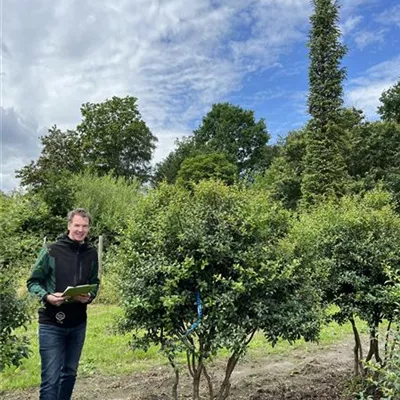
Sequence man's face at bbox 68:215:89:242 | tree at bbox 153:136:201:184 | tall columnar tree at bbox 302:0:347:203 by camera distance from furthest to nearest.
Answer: tree at bbox 153:136:201:184
tall columnar tree at bbox 302:0:347:203
man's face at bbox 68:215:89:242

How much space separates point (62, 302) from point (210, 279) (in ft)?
3.55

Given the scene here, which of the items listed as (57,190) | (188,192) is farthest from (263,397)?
(57,190)

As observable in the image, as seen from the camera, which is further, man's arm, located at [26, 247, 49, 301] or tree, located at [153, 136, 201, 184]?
tree, located at [153, 136, 201, 184]

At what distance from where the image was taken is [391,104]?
79.3ft

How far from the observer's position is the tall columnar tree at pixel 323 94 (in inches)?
848

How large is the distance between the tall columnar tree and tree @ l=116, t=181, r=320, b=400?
1865 cm

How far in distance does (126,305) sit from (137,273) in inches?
9.7

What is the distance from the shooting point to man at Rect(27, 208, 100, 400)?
10.6ft

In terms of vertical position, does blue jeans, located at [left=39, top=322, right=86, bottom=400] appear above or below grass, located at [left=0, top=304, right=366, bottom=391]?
above

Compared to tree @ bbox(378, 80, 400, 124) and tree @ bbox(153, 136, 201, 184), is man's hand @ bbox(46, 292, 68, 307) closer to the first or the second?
tree @ bbox(378, 80, 400, 124)

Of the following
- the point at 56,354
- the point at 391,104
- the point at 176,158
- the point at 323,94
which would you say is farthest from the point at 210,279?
the point at 176,158

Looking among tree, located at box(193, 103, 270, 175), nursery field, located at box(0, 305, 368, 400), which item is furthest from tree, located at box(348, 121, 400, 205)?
nursery field, located at box(0, 305, 368, 400)

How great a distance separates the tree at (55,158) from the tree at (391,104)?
18637 mm

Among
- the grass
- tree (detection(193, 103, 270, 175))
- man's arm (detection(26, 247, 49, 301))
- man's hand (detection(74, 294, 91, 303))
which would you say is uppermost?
tree (detection(193, 103, 270, 175))
